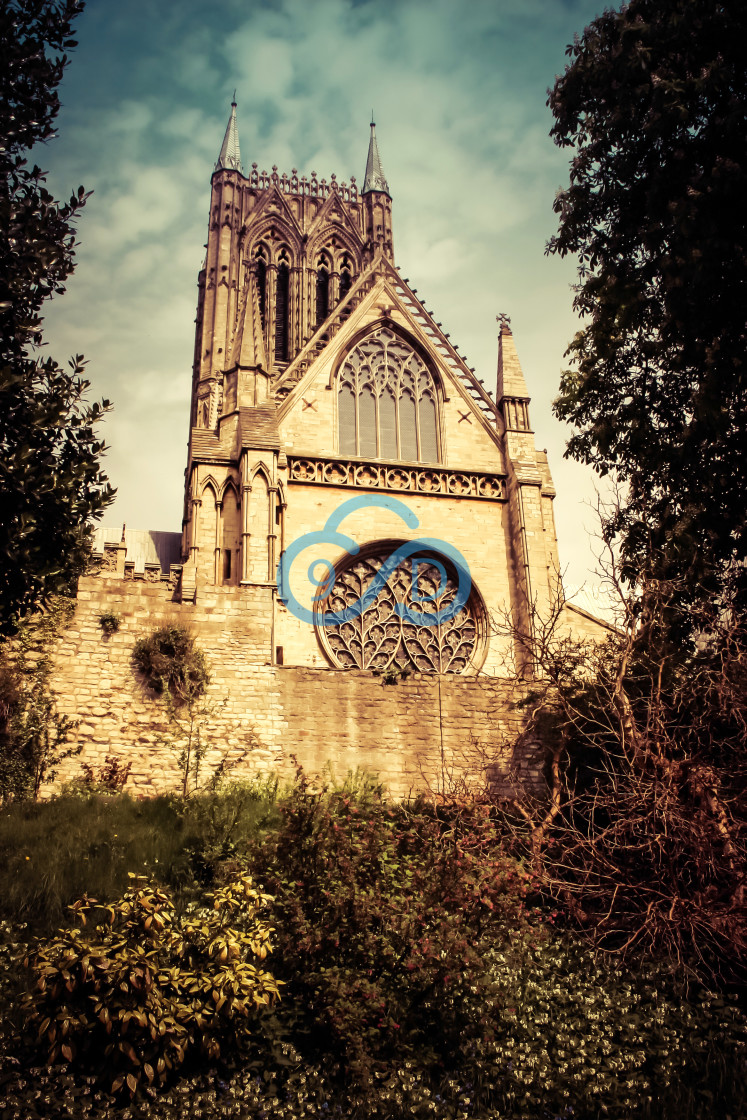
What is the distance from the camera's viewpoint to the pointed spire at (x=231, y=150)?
42969 mm

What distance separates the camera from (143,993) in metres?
7.92

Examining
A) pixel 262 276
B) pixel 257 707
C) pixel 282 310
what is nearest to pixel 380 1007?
pixel 257 707

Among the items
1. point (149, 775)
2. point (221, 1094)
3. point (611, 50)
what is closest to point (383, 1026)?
point (221, 1094)

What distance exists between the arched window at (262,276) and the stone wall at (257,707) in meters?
25.4

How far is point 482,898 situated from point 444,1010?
1096 millimetres

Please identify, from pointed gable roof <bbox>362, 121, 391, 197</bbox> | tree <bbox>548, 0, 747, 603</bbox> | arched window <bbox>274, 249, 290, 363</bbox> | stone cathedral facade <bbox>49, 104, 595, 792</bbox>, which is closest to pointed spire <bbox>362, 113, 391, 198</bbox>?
pointed gable roof <bbox>362, 121, 391, 197</bbox>

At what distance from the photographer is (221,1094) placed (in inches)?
314

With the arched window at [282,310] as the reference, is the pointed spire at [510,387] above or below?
below

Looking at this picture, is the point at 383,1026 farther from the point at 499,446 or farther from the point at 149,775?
the point at 499,446

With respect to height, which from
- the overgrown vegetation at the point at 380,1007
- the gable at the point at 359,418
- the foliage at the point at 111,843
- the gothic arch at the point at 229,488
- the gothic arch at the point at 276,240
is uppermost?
the gothic arch at the point at 276,240

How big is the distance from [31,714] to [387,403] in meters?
13.1

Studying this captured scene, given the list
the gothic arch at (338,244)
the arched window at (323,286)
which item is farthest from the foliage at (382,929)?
the gothic arch at (338,244)

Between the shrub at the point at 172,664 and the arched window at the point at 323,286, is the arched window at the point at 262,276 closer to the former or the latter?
the arched window at the point at 323,286

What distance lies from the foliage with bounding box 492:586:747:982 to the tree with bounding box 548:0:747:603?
0.90 meters
